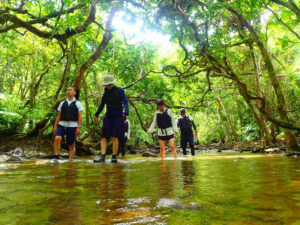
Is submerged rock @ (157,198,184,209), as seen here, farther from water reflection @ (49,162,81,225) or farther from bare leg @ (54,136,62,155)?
bare leg @ (54,136,62,155)

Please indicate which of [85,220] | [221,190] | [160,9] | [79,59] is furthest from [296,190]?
[79,59]

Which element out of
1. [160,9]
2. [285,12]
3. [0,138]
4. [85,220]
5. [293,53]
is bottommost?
[85,220]

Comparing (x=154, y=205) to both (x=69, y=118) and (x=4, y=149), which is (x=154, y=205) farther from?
(x=4, y=149)

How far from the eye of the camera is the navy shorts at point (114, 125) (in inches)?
236

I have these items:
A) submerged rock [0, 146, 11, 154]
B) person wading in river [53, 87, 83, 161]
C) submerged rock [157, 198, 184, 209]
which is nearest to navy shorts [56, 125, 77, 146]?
person wading in river [53, 87, 83, 161]

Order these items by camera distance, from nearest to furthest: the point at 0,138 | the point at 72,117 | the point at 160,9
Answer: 1. the point at 72,117
2. the point at 160,9
3. the point at 0,138

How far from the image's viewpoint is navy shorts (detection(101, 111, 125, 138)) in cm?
600

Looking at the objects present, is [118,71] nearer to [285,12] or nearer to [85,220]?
[285,12]

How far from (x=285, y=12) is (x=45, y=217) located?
7738 millimetres

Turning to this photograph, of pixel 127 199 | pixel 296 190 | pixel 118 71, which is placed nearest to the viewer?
pixel 127 199

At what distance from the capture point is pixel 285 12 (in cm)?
Result: 677

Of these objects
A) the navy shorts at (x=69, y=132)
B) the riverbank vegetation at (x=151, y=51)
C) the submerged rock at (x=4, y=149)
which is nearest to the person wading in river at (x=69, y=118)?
the navy shorts at (x=69, y=132)

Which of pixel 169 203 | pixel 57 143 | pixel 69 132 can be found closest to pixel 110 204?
pixel 169 203

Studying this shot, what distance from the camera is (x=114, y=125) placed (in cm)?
604
